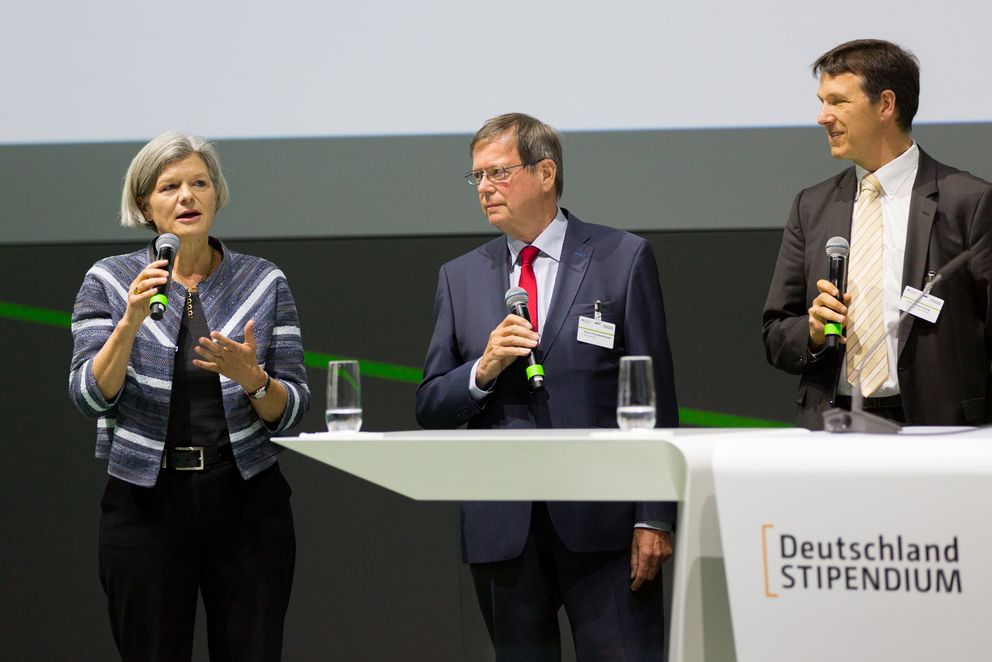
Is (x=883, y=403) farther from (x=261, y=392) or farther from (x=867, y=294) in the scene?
(x=261, y=392)

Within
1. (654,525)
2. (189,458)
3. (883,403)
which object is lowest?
(654,525)

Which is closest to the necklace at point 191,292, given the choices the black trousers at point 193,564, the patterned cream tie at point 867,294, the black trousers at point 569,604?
the black trousers at point 193,564

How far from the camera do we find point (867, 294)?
8.55ft

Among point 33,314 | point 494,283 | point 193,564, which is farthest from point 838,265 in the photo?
point 33,314

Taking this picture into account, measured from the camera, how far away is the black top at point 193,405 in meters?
2.54

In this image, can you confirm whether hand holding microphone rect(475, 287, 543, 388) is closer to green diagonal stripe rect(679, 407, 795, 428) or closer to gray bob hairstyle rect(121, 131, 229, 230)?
gray bob hairstyle rect(121, 131, 229, 230)

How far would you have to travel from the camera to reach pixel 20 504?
4.15 meters

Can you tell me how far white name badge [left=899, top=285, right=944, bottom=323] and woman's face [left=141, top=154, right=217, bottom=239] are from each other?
1.65 metres

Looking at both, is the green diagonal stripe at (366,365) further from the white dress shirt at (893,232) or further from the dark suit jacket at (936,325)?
the white dress shirt at (893,232)

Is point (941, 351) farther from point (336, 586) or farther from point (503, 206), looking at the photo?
point (336, 586)

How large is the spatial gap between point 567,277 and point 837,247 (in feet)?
2.02

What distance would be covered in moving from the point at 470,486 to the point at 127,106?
8.00ft

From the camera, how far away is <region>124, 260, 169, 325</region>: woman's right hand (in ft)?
7.94

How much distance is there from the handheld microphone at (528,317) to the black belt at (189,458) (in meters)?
0.74
